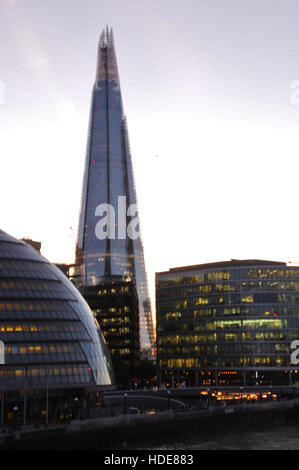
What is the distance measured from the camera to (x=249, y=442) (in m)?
87.1

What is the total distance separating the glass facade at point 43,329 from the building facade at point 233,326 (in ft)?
270

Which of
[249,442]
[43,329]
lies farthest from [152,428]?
[43,329]

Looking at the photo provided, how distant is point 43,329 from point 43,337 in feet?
4.79

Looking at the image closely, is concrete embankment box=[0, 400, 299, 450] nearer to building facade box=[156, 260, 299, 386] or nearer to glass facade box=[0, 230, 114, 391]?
glass facade box=[0, 230, 114, 391]

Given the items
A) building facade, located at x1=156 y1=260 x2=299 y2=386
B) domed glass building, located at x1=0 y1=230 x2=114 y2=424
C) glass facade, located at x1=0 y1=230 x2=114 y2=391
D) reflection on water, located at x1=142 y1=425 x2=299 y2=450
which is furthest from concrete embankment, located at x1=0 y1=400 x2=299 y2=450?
building facade, located at x1=156 y1=260 x2=299 y2=386

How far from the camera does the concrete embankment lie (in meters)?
64.5

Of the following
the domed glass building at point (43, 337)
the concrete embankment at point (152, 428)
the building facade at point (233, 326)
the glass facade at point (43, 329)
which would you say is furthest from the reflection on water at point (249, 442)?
the building facade at point (233, 326)

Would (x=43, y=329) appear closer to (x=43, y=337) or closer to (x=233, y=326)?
(x=43, y=337)

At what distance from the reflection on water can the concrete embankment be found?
1329 millimetres

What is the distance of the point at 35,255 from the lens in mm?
100688

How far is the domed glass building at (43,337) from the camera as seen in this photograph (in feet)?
260

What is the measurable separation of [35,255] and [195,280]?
90.8 m

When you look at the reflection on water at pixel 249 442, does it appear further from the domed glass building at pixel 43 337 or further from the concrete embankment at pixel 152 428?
the domed glass building at pixel 43 337
